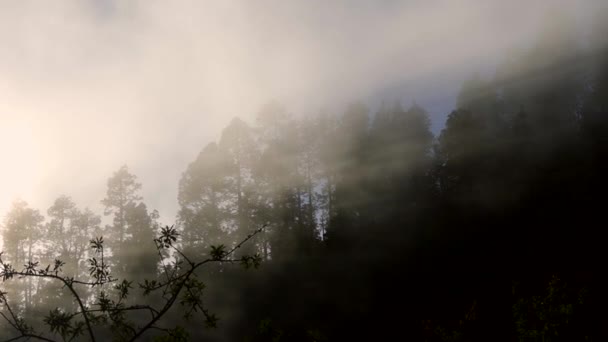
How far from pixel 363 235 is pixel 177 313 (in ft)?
49.4

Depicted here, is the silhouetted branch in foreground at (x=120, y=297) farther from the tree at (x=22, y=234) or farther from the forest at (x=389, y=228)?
the tree at (x=22, y=234)

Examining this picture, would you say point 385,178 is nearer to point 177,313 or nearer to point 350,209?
point 350,209

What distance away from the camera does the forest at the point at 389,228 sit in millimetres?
18719

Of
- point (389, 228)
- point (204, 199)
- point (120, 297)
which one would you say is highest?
point (204, 199)

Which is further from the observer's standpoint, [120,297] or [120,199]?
[120,199]

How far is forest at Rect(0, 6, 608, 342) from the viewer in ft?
61.4

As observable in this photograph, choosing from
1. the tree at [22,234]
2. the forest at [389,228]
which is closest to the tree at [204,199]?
the forest at [389,228]

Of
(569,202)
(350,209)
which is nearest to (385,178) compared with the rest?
(350,209)

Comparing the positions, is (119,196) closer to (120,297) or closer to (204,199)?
Result: (204,199)

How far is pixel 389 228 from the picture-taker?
28.6m

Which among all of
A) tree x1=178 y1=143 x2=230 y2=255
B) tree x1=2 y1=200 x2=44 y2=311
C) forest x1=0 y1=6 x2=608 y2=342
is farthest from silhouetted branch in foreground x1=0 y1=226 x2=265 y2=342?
tree x1=2 y1=200 x2=44 y2=311

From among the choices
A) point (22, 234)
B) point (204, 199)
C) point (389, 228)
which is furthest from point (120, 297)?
point (22, 234)

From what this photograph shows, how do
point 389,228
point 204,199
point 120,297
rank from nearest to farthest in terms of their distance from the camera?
point 120,297, point 389,228, point 204,199

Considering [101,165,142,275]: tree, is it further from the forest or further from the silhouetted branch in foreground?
the silhouetted branch in foreground
